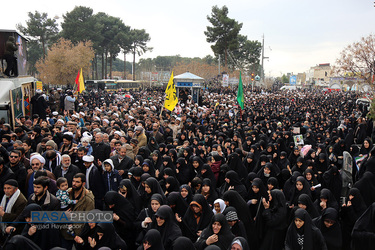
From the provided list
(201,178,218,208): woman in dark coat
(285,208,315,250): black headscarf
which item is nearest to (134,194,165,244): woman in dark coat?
(201,178,218,208): woman in dark coat

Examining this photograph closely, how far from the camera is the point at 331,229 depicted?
4.23 metres

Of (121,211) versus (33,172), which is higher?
(33,172)

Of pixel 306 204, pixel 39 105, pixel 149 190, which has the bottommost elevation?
pixel 306 204

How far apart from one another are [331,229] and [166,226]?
6.49 feet

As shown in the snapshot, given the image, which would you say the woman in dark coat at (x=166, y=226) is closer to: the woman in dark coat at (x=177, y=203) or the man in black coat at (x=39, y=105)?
the woman in dark coat at (x=177, y=203)

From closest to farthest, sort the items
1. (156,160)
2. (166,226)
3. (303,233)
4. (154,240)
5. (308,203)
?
(154,240)
(166,226)
(303,233)
(308,203)
(156,160)

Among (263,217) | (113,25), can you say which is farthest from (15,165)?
(113,25)

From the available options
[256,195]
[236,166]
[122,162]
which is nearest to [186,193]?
[256,195]

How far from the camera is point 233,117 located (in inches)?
618

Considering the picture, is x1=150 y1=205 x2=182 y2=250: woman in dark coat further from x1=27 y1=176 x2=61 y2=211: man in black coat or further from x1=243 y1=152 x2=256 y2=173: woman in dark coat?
x1=243 y1=152 x2=256 y2=173: woman in dark coat

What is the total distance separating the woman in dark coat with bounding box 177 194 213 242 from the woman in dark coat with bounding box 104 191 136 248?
57cm

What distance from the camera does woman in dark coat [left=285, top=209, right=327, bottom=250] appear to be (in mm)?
3807

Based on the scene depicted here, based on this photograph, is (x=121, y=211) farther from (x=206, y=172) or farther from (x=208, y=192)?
(x=206, y=172)

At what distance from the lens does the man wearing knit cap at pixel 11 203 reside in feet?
12.3
